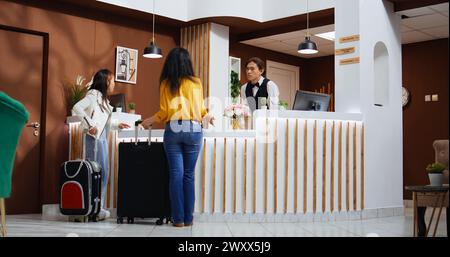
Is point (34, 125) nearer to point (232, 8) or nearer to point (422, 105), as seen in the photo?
point (232, 8)

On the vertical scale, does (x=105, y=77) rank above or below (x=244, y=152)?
above

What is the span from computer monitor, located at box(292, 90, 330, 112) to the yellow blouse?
1.48 meters

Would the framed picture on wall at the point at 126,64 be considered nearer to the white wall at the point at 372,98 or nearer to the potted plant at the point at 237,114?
the potted plant at the point at 237,114

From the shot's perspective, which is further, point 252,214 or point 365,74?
point 365,74

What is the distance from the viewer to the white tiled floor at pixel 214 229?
4621 millimetres

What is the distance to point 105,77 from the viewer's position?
5809 millimetres

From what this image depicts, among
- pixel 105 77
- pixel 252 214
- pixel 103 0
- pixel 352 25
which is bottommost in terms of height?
pixel 252 214

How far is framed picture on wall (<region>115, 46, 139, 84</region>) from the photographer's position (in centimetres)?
815

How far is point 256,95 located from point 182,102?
1.65 m

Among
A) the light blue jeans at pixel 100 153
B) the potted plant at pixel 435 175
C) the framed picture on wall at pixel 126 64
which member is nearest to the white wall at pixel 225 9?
the framed picture on wall at pixel 126 64
